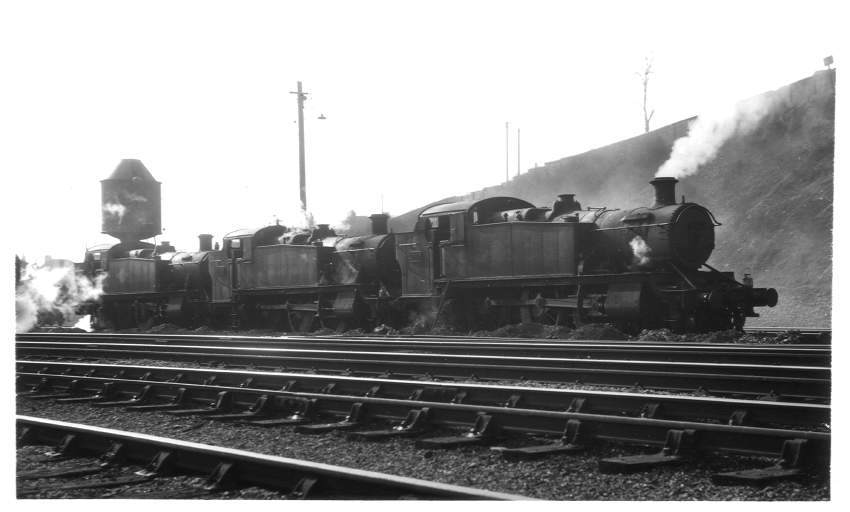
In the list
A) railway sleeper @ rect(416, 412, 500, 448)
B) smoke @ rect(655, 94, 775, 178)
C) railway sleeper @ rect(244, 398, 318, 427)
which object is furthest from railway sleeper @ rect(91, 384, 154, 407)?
smoke @ rect(655, 94, 775, 178)

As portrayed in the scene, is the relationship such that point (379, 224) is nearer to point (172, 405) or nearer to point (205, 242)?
point (205, 242)

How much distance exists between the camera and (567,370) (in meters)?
9.17

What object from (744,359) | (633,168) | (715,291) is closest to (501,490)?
(744,359)

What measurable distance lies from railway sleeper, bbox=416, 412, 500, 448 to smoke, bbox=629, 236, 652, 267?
9.88 meters

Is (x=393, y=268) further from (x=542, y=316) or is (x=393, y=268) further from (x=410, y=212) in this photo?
(x=410, y=212)

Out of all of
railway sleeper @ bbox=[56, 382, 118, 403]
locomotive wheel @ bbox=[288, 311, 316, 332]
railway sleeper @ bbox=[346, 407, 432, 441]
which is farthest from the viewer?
locomotive wheel @ bbox=[288, 311, 316, 332]

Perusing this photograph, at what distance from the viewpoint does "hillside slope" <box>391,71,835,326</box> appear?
20.9 m

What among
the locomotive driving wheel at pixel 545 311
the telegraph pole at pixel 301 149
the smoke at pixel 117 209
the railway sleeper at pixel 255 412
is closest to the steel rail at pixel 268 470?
the railway sleeper at pixel 255 412

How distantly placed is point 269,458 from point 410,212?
4699 cm

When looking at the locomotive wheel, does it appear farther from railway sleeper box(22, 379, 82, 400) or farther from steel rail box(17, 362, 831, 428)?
railway sleeper box(22, 379, 82, 400)

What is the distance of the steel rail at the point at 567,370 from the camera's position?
7.93 meters

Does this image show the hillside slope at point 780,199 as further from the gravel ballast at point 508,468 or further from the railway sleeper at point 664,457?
the gravel ballast at point 508,468

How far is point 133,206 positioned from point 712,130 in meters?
23.9

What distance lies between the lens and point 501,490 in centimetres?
525
